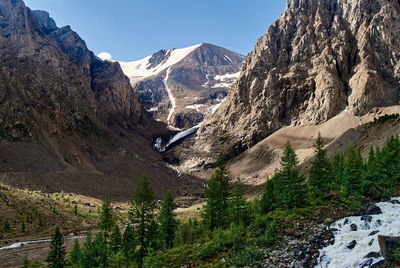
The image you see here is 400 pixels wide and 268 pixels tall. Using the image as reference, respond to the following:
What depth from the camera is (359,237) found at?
1852 cm

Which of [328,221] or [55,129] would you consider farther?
[55,129]

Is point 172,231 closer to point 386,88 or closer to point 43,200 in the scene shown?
point 43,200

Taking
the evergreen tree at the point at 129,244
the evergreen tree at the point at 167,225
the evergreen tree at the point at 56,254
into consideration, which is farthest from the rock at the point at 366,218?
the evergreen tree at the point at 56,254

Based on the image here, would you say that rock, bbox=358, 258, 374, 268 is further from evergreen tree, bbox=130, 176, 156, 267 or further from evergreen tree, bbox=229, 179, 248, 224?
evergreen tree, bbox=130, 176, 156, 267

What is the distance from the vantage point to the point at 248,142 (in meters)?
141

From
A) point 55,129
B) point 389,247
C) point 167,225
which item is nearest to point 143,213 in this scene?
point 167,225

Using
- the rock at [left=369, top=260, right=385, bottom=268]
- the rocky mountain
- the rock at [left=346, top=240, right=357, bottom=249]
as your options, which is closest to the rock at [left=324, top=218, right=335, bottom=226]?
the rock at [left=346, top=240, right=357, bottom=249]

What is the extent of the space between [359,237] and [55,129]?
11156 cm

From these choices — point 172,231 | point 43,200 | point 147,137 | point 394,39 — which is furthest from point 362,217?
point 147,137

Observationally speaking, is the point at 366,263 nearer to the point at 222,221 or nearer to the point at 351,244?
the point at 351,244

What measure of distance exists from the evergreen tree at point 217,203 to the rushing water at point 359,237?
14.6m

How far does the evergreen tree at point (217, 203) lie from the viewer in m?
32.8

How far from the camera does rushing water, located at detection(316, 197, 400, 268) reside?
16734mm

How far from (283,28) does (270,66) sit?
978 inches
